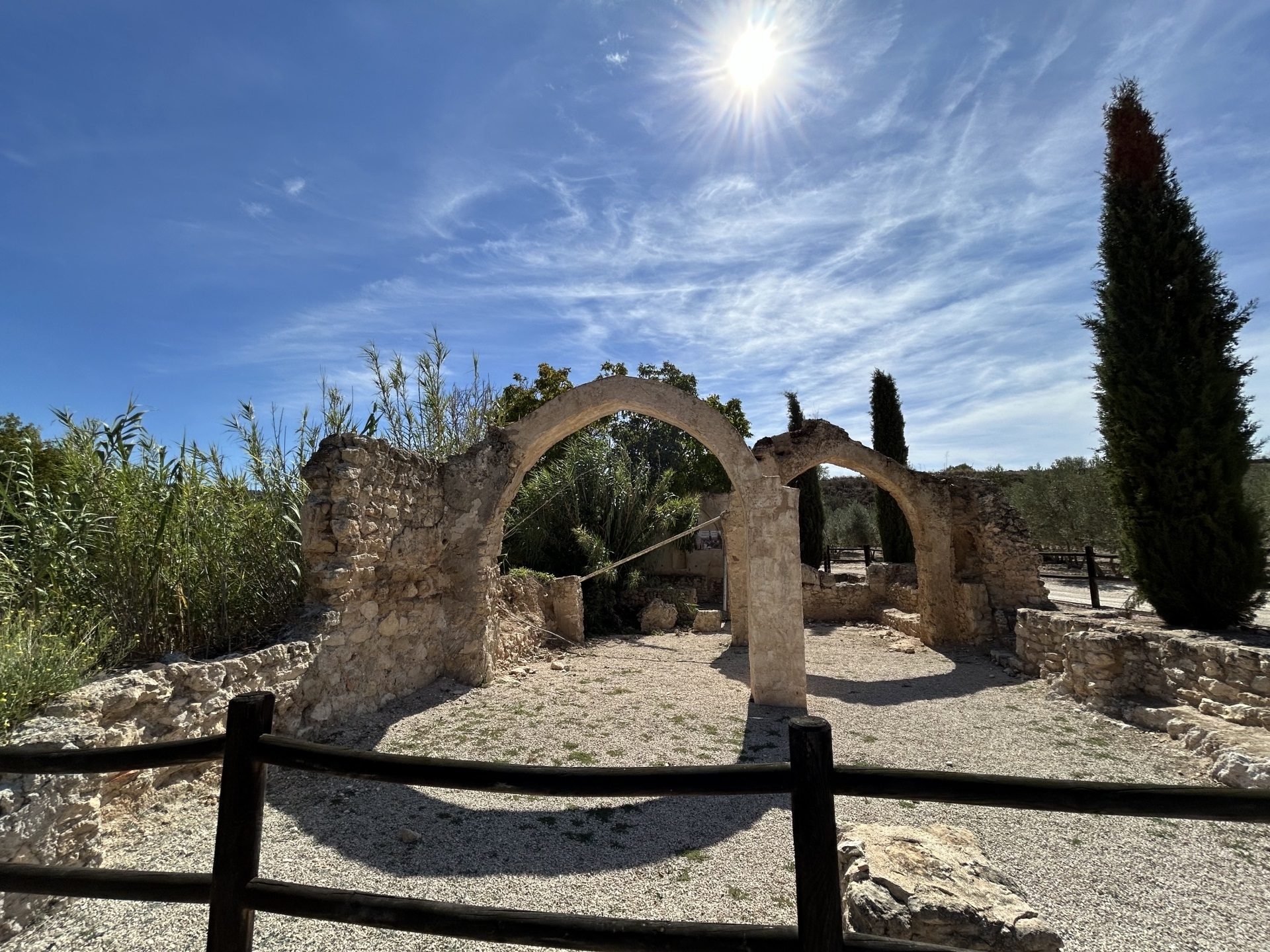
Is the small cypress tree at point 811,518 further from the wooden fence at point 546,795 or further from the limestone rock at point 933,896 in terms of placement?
the wooden fence at point 546,795

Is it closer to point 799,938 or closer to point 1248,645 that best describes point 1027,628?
point 1248,645

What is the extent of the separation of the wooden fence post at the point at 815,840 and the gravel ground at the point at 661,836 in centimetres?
178

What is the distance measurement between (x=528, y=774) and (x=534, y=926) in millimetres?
366

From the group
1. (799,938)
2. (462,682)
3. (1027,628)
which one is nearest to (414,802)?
(462,682)

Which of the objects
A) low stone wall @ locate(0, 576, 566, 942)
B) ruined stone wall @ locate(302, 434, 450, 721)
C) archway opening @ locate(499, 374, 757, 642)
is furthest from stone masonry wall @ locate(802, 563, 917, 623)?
low stone wall @ locate(0, 576, 566, 942)

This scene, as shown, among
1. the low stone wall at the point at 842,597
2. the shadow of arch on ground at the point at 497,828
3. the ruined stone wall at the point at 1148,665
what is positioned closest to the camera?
the shadow of arch on ground at the point at 497,828

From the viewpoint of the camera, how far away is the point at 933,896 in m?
2.63

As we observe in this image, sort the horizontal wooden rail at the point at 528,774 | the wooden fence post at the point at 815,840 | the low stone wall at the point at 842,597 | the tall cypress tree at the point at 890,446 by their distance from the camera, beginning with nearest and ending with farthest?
1. the wooden fence post at the point at 815,840
2. the horizontal wooden rail at the point at 528,774
3. the low stone wall at the point at 842,597
4. the tall cypress tree at the point at 890,446

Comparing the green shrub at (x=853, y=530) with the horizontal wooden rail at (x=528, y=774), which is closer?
the horizontal wooden rail at (x=528, y=774)

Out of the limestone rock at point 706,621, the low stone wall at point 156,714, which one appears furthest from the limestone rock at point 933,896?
the limestone rock at point 706,621

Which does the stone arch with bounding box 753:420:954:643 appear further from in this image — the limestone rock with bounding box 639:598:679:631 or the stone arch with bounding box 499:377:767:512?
the limestone rock with bounding box 639:598:679:631

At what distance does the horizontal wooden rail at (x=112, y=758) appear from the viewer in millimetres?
1925

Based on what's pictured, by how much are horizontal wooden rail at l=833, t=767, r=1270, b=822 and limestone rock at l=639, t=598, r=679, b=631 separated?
11.7 meters

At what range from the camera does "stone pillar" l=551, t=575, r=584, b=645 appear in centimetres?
1089
